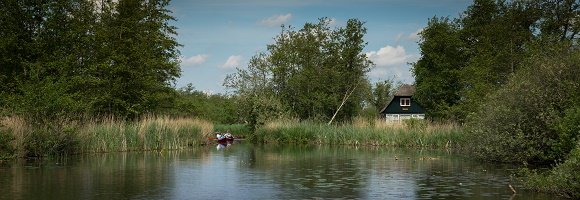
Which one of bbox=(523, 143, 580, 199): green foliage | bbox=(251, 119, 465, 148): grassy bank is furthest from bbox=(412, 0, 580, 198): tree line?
bbox=(251, 119, 465, 148): grassy bank

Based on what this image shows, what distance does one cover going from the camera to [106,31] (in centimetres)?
3800

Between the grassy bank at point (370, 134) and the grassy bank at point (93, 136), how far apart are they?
8588 millimetres

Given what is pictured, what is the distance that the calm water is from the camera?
15.6 meters

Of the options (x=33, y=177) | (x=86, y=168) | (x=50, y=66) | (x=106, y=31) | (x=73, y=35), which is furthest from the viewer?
(x=106, y=31)

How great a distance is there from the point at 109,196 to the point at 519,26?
1466 inches

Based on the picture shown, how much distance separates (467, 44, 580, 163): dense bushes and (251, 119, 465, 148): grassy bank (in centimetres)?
1143

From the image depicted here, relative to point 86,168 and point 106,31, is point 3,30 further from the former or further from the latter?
point 86,168

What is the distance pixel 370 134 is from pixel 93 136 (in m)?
19.6

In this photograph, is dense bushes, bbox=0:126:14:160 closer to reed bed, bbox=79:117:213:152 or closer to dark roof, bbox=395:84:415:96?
reed bed, bbox=79:117:213:152

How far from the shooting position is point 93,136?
97.6 feet

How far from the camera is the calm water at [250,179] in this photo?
1565 centimetres

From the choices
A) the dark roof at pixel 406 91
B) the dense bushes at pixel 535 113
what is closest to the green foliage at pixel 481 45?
the dense bushes at pixel 535 113

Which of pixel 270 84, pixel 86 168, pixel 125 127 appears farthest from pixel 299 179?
pixel 270 84

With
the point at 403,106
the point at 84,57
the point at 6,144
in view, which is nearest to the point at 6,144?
the point at 6,144
